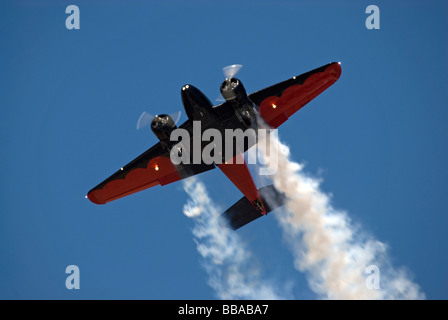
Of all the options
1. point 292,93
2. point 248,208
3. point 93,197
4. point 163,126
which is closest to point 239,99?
point 292,93

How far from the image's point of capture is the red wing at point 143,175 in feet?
82.0

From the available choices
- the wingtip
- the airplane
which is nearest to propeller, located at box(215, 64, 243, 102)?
the airplane

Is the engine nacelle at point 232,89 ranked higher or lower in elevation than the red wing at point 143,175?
higher

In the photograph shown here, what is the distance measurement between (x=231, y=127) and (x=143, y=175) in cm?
568

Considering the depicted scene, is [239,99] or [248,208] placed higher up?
[239,99]

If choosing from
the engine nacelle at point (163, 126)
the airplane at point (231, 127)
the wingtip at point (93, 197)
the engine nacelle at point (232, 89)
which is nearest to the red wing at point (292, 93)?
the airplane at point (231, 127)

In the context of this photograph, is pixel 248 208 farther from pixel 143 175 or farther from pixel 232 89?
pixel 232 89

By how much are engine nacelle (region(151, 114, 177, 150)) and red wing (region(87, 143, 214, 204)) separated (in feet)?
5.88

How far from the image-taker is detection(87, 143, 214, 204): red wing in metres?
25.0

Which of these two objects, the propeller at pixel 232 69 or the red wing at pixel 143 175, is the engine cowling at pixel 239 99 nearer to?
the propeller at pixel 232 69

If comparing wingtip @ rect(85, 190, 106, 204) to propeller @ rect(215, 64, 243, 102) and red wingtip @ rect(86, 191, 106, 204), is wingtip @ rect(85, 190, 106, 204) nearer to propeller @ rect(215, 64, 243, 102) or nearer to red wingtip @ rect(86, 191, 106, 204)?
red wingtip @ rect(86, 191, 106, 204)

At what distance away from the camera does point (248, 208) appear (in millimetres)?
26109
